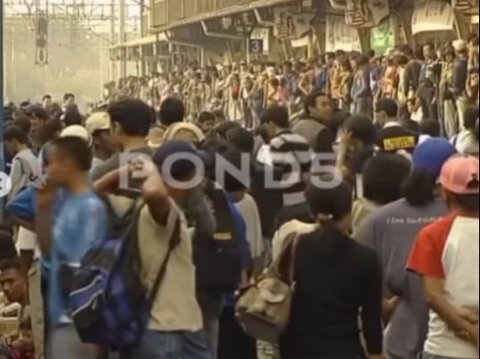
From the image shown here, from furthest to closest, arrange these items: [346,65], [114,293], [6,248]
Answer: [346,65]
[6,248]
[114,293]

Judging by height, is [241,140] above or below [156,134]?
below

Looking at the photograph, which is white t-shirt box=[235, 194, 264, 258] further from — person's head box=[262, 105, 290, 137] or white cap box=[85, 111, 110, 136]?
person's head box=[262, 105, 290, 137]

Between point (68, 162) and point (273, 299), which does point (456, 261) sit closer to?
point (273, 299)

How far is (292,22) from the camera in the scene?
3158cm

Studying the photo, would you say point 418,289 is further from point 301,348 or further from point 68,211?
point 68,211

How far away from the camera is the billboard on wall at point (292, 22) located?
3148cm

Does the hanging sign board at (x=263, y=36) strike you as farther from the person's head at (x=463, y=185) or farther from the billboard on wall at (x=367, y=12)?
the person's head at (x=463, y=185)

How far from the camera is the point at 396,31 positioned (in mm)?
26938

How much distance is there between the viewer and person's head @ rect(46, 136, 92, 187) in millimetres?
6930

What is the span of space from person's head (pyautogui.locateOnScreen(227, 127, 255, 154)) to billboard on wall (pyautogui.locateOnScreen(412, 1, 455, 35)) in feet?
42.7

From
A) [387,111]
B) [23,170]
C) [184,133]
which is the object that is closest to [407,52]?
[387,111]

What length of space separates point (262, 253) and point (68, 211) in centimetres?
242

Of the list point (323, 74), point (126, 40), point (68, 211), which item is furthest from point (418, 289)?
point (126, 40)

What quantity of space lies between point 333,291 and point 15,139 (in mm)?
7393
